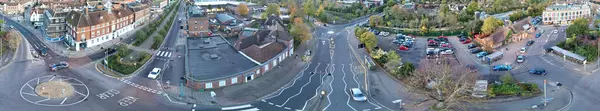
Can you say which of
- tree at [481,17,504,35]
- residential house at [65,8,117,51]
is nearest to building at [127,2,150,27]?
residential house at [65,8,117,51]

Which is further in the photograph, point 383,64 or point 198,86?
point 383,64

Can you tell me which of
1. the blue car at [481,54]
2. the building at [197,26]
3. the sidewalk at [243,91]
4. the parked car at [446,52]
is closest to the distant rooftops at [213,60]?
the sidewalk at [243,91]

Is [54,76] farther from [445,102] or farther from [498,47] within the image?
[498,47]

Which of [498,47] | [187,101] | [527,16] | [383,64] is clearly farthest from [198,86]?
[527,16]

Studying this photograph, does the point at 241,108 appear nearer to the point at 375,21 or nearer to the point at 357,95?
the point at 357,95

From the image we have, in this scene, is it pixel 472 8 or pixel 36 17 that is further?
pixel 472 8

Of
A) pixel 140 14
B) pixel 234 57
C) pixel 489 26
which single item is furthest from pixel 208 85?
pixel 140 14
